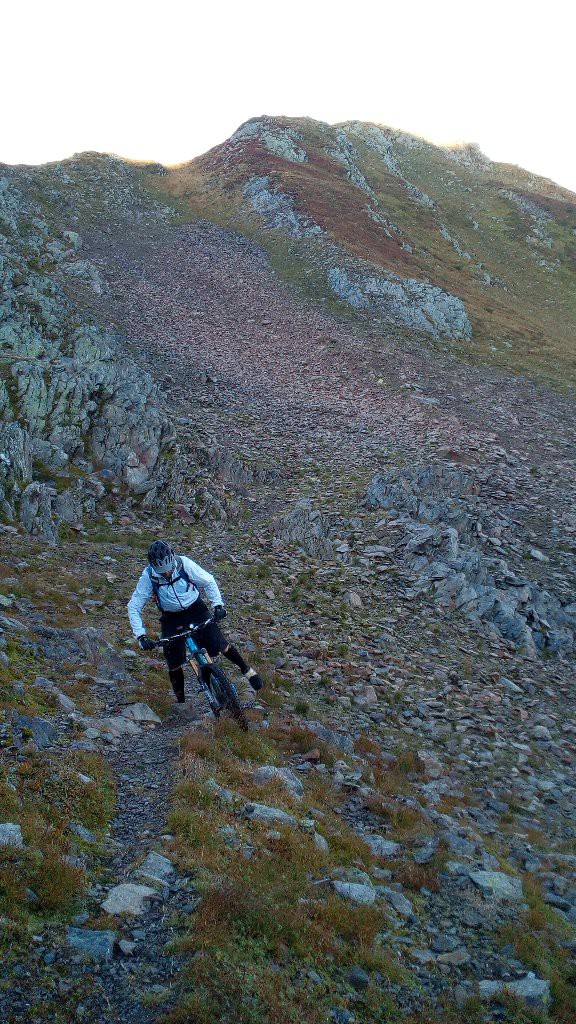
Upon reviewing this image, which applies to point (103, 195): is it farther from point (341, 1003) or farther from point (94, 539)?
point (341, 1003)

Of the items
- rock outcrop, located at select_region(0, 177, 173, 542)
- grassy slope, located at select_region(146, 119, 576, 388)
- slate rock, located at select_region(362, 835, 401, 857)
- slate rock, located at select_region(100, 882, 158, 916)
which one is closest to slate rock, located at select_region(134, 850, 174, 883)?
slate rock, located at select_region(100, 882, 158, 916)

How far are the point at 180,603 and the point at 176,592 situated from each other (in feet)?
0.62

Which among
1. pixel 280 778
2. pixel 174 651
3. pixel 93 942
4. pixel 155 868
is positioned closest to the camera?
pixel 93 942

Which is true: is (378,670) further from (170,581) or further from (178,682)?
(170,581)

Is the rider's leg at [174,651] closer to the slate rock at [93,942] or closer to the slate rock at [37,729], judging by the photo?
the slate rock at [37,729]

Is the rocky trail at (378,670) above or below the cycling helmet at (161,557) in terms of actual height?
below

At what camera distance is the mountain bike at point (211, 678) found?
846cm

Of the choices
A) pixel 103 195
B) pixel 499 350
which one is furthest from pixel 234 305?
pixel 103 195

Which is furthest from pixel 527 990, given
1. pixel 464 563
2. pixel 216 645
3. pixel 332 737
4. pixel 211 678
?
pixel 464 563

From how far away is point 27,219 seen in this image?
37.8 metres

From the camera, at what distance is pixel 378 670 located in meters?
11.9

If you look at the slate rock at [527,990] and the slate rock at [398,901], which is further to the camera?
the slate rock at [398,901]

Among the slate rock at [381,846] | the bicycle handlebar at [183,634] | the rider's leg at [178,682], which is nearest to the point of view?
the slate rock at [381,846]

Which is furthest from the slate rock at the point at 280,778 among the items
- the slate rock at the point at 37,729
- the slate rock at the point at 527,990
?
the slate rock at the point at 527,990
